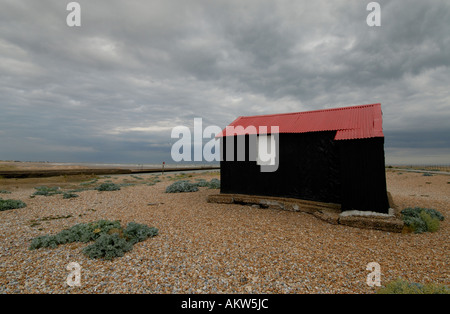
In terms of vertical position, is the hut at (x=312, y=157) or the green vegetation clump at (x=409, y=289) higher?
the hut at (x=312, y=157)

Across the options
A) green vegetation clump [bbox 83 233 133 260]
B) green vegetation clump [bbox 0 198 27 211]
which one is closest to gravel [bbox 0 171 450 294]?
green vegetation clump [bbox 83 233 133 260]

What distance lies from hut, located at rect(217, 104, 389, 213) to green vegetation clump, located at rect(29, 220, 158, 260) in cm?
638

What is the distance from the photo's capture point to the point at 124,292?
14.4 ft

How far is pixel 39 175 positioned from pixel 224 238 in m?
31.0

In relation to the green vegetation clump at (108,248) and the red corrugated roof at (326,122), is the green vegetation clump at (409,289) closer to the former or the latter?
the red corrugated roof at (326,122)

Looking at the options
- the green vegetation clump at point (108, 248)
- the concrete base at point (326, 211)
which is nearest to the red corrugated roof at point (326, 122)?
the concrete base at point (326, 211)

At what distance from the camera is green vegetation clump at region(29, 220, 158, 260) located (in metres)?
6.01

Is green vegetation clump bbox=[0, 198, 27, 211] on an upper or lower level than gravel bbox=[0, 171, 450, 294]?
upper

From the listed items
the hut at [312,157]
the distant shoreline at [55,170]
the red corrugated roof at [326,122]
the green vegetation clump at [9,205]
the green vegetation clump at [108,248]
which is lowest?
the green vegetation clump at [108,248]

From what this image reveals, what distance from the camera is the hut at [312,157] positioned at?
868 cm

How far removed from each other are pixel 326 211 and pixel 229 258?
19.3 ft

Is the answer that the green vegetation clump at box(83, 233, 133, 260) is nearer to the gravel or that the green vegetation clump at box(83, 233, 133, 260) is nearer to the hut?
the gravel

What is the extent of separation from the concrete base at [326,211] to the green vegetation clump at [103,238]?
5.63 metres
